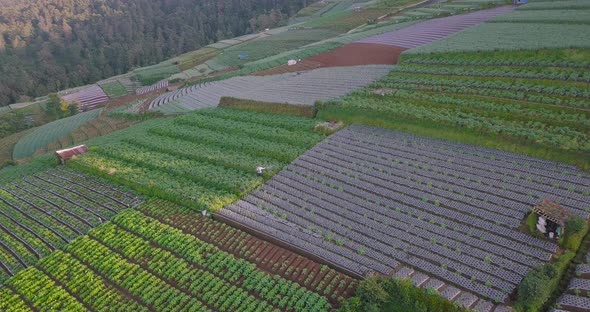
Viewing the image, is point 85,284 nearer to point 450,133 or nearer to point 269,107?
point 269,107

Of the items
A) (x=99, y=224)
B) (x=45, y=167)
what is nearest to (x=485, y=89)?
(x=99, y=224)

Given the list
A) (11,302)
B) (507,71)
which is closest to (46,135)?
(11,302)

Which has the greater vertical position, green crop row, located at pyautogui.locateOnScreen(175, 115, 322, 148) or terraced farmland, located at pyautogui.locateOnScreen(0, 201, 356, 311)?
green crop row, located at pyautogui.locateOnScreen(175, 115, 322, 148)

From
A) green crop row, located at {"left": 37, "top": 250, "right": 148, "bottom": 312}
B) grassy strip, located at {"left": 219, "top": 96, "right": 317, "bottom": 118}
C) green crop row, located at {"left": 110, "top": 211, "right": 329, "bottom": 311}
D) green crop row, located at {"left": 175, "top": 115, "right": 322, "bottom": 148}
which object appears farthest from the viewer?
grassy strip, located at {"left": 219, "top": 96, "right": 317, "bottom": 118}

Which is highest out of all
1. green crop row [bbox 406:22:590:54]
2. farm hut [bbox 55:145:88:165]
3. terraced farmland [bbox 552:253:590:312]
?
green crop row [bbox 406:22:590:54]

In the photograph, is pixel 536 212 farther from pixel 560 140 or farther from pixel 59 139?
pixel 59 139

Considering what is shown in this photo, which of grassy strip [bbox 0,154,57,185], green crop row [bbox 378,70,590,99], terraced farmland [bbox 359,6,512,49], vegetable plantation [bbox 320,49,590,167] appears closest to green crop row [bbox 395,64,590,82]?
vegetable plantation [bbox 320,49,590,167]

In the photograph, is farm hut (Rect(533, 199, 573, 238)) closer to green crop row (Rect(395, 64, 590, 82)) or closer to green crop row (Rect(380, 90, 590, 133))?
green crop row (Rect(380, 90, 590, 133))

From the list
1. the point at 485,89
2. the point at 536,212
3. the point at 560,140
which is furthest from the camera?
the point at 485,89
